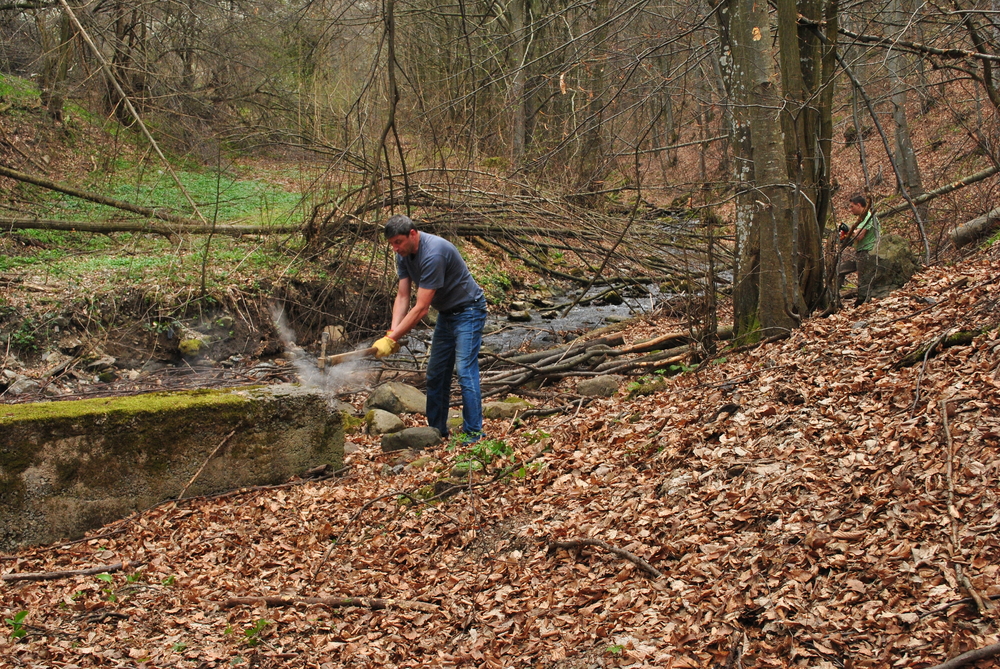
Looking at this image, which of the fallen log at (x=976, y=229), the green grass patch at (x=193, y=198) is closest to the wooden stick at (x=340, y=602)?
the green grass patch at (x=193, y=198)

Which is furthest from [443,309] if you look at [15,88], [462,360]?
[15,88]

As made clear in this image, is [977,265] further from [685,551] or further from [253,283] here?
[253,283]

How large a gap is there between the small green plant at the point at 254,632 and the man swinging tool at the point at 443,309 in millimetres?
2566

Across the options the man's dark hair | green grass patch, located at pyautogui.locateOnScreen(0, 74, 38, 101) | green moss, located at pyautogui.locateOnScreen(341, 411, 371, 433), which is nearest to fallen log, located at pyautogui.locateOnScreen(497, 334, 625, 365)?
green moss, located at pyautogui.locateOnScreen(341, 411, 371, 433)

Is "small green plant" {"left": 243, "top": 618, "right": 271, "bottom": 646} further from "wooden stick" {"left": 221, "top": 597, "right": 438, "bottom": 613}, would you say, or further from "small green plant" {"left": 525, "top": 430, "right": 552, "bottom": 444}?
"small green plant" {"left": 525, "top": 430, "right": 552, "bottom": 444}

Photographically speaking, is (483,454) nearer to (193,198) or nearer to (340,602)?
(340,602)

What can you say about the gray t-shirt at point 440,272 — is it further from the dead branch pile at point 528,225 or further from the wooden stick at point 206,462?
the dead branch pile at point 528,225

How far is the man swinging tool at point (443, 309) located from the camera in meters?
6.27

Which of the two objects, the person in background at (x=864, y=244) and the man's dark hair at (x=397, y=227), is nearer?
the man's dark hair at (x=397, y=227)

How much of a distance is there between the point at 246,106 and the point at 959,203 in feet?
53.2

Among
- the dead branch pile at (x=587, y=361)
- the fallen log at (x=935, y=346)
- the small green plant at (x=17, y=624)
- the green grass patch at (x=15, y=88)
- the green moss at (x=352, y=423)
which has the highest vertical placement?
the green grass patch at (x=15, y=88)

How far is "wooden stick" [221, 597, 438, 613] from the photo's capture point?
163 inches

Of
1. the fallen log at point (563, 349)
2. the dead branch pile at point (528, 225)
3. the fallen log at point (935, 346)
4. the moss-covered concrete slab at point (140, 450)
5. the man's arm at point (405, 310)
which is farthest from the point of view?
the dead branch pile at point (528, 225)

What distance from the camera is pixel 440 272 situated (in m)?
6.33
